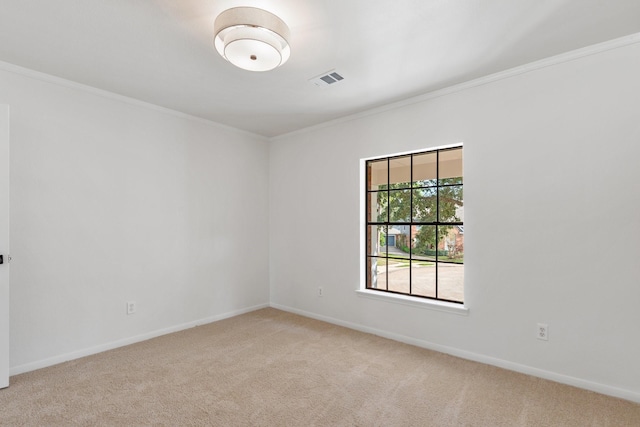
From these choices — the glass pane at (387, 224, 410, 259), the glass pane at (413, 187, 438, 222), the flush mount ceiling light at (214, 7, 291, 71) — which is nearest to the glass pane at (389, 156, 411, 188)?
the glass pane at (413, 187, 438, 222)

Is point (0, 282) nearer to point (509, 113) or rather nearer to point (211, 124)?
point (211, 124)

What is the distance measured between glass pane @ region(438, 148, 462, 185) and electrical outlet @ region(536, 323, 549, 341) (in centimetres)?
146

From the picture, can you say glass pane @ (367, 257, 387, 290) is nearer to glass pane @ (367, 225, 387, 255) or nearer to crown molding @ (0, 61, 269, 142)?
glass pane @ (367, 225, 387, 255)


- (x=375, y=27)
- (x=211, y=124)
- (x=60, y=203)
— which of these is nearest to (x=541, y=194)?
(x=375, y=27)

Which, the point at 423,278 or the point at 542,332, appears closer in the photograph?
the point at 542,332

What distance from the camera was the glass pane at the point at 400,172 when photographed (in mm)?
3654

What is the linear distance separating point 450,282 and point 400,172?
1313 mm

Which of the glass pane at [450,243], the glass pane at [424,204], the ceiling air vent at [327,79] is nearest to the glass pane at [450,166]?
the glass pane at [424,204]

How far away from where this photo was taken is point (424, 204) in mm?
3510

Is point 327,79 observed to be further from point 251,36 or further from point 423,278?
point 423,278

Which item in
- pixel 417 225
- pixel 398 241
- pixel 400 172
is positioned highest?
pixel 400 172

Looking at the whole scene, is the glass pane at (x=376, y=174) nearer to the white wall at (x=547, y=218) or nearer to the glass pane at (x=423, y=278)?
the white wall at (x=547, y=218)

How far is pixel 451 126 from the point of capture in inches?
125

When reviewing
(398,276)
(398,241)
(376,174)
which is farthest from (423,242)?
(376,174)
